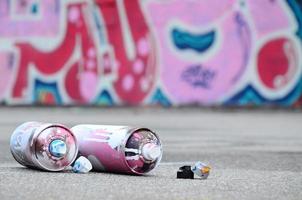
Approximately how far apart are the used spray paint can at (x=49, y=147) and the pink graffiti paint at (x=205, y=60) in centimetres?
1595

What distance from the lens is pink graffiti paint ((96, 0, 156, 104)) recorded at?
22.2m

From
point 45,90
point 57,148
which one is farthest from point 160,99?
point 57,148

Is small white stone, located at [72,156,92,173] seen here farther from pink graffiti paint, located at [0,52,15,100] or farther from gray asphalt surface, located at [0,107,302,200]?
pink graffiti paint, located at [0,52,15,100]

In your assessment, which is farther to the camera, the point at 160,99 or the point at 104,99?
the point at 104,99

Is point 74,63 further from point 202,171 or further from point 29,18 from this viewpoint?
point 202,171

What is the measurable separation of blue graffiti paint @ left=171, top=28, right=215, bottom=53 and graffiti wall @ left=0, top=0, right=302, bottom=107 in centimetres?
3

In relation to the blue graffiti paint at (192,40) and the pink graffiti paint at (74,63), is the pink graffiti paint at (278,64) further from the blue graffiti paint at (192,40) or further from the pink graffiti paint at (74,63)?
the pink graffiti paint at (74,63)

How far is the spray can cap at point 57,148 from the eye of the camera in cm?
552

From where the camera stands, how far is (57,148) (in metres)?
5.53

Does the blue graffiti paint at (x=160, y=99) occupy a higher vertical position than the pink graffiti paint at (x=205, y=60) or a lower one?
lower

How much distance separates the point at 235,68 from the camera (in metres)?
21.5

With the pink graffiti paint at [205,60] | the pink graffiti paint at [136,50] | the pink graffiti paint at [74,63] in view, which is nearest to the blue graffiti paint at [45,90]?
the pink graffiti paint at [74,63]

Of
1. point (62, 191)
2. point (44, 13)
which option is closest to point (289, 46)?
point (44, 13)

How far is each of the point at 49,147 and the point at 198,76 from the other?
53.6ft
